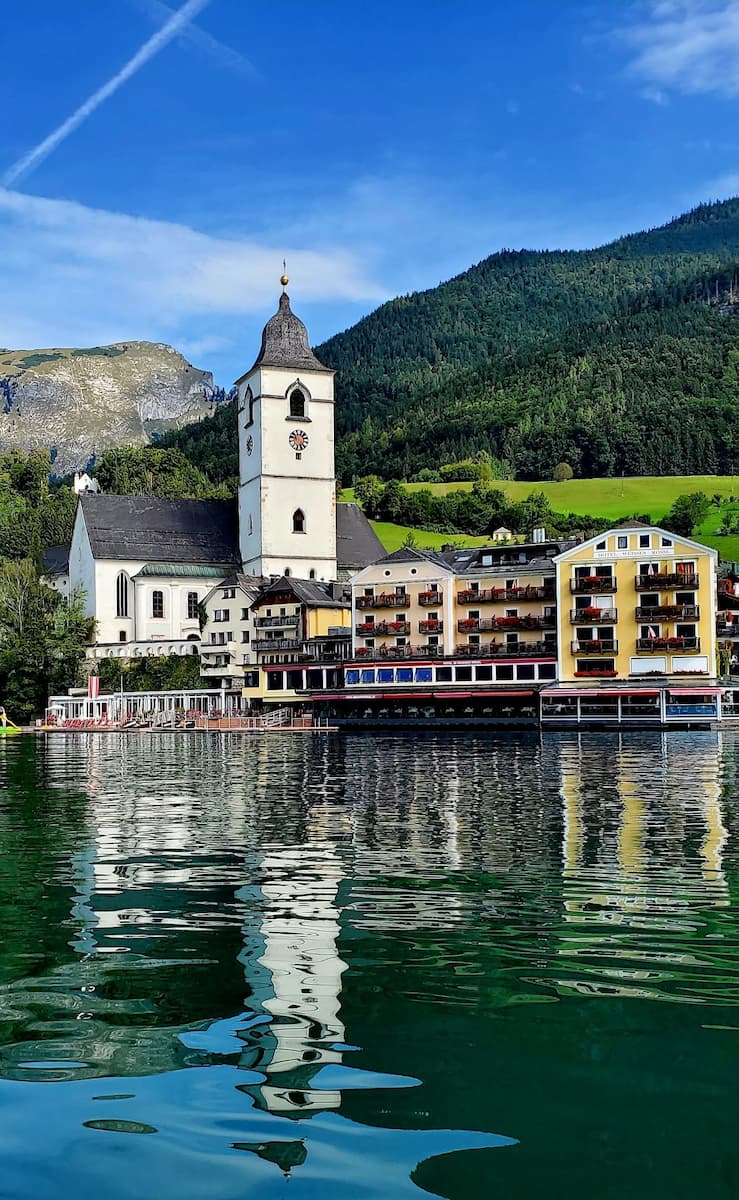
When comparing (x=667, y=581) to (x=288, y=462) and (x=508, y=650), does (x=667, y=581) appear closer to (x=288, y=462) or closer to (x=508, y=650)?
(x=508, y=650)

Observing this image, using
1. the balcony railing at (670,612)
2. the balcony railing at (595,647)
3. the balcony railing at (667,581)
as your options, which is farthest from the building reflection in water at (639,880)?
the balcony railing at (595,647)

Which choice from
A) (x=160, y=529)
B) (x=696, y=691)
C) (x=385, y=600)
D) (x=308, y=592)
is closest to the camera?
(x=696, y=691)

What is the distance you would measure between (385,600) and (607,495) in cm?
9319

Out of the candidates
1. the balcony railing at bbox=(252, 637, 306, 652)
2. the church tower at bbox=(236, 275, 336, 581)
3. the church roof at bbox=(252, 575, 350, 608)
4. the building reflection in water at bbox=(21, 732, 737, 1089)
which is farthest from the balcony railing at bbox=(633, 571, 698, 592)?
the building reflection in water at bbox=(21, 732, 737, 1089)

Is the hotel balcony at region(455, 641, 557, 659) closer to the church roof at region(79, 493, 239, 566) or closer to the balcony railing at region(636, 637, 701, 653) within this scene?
the balcony railing at region(636, 637, 701, 653)

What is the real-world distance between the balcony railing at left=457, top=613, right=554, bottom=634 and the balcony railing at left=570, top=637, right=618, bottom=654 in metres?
3.19

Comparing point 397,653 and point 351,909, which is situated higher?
point 397,653

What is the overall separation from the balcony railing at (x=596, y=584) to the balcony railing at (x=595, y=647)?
133 inches

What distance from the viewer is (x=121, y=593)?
118m

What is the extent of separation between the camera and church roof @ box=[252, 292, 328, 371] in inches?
4769

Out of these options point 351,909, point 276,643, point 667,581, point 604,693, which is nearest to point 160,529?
point 276,643

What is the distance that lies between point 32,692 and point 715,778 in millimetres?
82687

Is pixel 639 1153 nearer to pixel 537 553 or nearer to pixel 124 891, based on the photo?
pixel 124 891

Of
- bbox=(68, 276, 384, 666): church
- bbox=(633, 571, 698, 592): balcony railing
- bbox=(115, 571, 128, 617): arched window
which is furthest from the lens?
bbox=(115, 571, 128, 617): arched window
